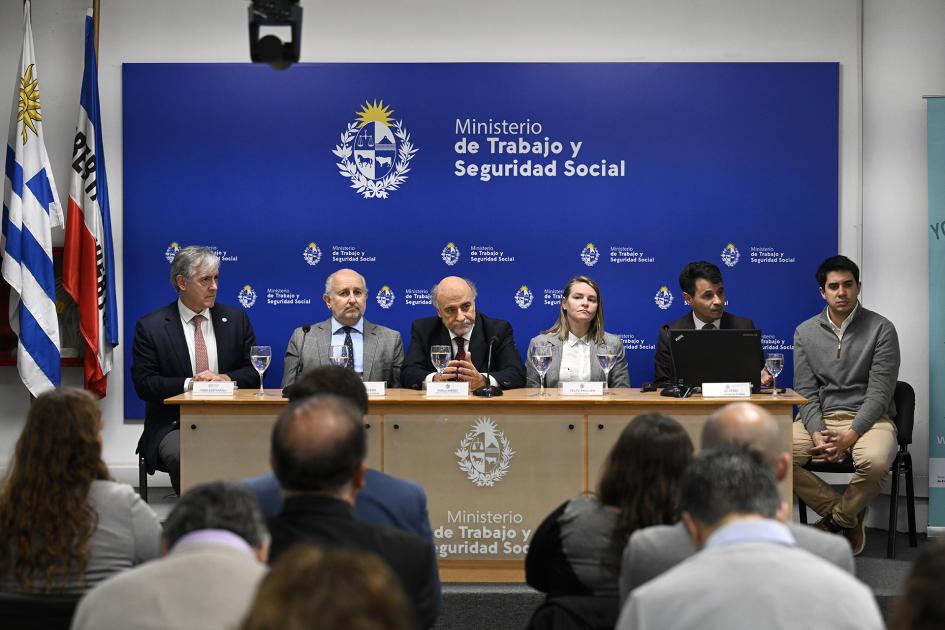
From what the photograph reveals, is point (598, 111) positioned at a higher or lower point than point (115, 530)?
higher

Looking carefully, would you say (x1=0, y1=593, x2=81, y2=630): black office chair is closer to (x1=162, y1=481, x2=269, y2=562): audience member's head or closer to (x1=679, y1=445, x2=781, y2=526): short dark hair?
(x1=162, y1=481, x2=269, y2=562): audience member's head

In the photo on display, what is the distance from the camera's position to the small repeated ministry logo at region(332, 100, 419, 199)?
6.34m

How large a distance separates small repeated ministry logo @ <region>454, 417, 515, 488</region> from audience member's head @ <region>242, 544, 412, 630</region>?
141 inches

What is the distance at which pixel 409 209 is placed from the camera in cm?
636

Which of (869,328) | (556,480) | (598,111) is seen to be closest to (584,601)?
(556,480)

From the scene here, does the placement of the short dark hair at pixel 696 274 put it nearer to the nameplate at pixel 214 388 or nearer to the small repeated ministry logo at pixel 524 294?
the small repeated ministry logo at pixel 524 294

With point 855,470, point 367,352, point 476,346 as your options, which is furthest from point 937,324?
point 367,352

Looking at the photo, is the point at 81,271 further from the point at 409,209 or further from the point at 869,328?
the point at 869,328

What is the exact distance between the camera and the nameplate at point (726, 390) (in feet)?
15.5

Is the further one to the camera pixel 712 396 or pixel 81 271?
pixel 81 271

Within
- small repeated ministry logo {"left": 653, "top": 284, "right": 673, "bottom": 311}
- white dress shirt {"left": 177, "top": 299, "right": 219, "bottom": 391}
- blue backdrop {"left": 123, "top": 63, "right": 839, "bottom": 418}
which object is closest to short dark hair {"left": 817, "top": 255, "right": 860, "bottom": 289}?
blue backdrop {"left": 123, "top": 63, "right": 839, "bottom": 418}

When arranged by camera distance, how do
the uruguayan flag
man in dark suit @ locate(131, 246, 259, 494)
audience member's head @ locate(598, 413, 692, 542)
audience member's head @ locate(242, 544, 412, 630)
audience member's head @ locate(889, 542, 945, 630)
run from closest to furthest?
audience member's head @ locate(242, 544, 412, 630) < audience member's head @ locate(889, 542, 945, 630) < audience member's head @ locate(598, 413, 692, 542) < man in dark suit @ locate(131, 246, 259, 494) < the uruguayan flag

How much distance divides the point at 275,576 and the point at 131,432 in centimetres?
560

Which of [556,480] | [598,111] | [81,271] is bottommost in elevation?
[556,480]
